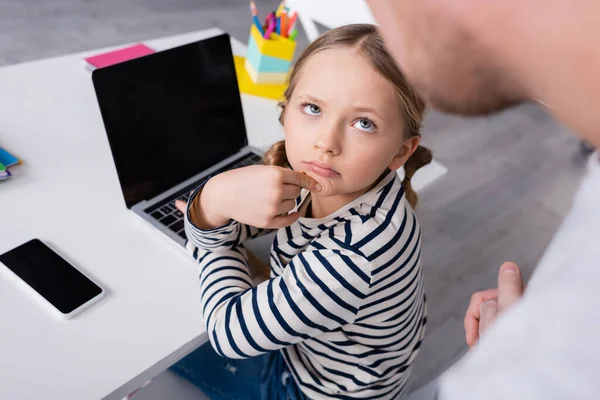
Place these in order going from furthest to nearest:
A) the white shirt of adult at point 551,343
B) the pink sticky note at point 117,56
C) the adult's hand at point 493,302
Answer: the pink sticky note at point 117,56, the adult's hand at point 493,302, the white shirt of adult at point 551,343

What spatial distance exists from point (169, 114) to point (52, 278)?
0.35 m

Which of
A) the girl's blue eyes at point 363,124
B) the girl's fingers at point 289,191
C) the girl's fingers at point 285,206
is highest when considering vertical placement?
the girl's blue eyes at point 363,124

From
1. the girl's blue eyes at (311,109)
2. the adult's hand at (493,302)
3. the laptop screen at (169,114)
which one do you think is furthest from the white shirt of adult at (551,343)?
→ the laptop screen at (169,114)

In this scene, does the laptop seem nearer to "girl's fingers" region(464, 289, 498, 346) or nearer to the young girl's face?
the young girl's face

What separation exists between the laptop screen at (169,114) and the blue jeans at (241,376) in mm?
315

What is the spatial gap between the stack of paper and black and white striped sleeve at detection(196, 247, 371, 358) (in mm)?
462

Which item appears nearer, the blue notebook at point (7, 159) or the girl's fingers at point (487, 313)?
the girl's fingers at point (487, 313)

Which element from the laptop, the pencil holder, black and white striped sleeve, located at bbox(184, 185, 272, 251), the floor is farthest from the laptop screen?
the floor

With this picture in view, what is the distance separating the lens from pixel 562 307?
315mm

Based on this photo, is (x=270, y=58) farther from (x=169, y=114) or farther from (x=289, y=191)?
(x=289, y=191)

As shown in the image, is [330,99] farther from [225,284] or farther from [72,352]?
[72,352]

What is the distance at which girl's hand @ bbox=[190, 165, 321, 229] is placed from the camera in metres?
0.72

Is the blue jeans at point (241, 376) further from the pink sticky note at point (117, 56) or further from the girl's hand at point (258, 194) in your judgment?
the pink sticky note at point (117, 56)

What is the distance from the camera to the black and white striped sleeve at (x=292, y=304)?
705 mm
